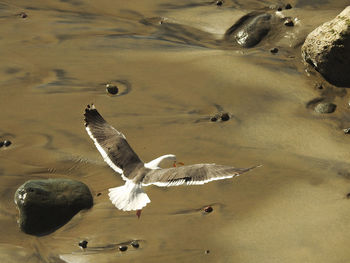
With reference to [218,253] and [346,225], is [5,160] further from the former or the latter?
[346,225]

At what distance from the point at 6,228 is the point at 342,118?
18.5ft

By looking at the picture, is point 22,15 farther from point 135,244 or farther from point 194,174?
point 194,174

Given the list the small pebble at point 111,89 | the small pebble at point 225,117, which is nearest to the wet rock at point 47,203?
the small pebble at point 111,89

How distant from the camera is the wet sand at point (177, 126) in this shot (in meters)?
7.61

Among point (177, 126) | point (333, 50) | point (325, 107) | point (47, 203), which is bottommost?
point (47, 203)

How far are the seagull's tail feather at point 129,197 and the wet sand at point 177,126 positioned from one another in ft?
2.73

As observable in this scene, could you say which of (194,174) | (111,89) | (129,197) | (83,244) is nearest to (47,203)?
(83,244)

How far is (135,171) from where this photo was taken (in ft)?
24.2

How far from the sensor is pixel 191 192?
27.1 ft

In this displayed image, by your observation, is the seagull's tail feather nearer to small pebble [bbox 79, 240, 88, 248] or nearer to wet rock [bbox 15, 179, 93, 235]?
small pebble [bbox 79, 240, 88, 248]

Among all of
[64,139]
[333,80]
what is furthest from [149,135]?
[333,80]

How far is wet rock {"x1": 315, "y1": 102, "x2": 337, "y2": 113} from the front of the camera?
9867mm

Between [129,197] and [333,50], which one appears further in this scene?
[333,50]

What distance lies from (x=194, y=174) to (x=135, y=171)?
1.07 m
